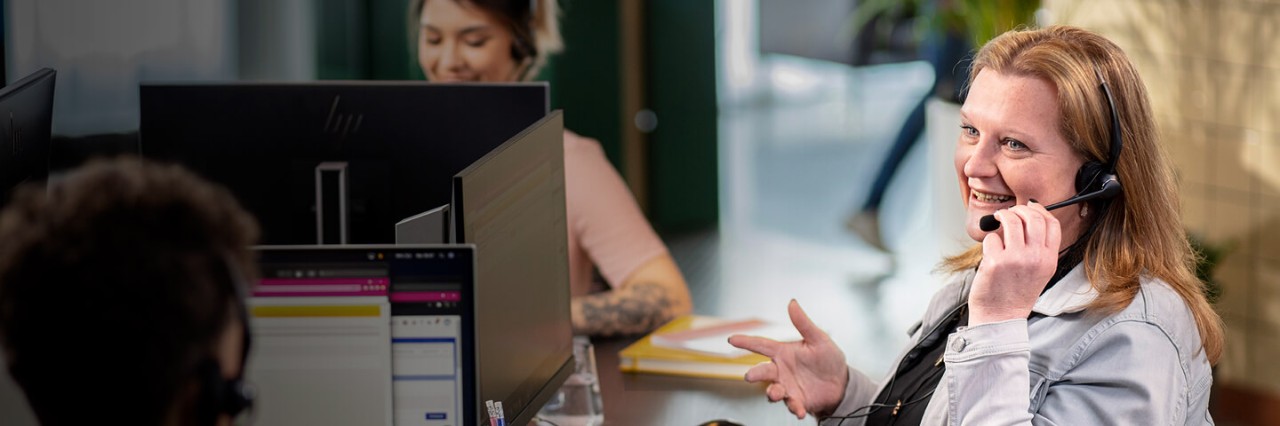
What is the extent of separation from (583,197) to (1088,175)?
1.28 m

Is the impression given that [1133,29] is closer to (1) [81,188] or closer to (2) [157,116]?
(2) [157,116]

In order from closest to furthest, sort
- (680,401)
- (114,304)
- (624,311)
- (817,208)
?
(114,304)
(680,401)
(624,311)
(817,208)

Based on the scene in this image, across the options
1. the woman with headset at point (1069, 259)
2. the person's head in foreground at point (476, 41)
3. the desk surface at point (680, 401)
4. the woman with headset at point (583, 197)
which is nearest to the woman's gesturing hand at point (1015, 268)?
the woman with headset at point (1069, 259)

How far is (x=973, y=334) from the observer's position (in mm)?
1543

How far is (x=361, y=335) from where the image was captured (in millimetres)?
1346

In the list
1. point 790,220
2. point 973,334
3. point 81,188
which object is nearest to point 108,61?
point 973,334

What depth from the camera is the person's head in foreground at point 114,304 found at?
2.46ft

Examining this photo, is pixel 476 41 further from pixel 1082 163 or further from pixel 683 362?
pixel 1082 163

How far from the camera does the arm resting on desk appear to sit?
2.42 metres

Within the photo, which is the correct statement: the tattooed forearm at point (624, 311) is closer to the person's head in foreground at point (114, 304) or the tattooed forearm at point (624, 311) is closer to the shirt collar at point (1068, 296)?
the shirt collar at point (1068, 296)

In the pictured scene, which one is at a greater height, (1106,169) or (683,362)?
(1106,169)

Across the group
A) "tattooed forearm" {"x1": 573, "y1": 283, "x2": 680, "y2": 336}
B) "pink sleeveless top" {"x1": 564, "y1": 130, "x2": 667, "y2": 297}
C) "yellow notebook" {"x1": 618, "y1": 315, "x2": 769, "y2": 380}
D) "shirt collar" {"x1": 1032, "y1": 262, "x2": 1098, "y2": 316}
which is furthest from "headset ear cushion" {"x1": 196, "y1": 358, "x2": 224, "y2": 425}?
"pink sleeveless top" {"x1": 564, "y1": 130, "x2": 667, "y2": 297}

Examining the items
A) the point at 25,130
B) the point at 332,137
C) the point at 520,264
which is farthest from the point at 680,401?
the point at 25,130

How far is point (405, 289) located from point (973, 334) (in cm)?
65
